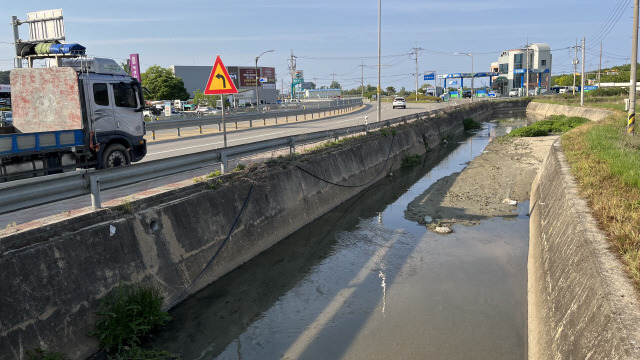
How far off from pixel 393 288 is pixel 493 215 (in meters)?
6.44

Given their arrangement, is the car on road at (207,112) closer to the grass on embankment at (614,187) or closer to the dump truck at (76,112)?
the dump truck at (76,112)

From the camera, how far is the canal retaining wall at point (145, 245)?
592 cm

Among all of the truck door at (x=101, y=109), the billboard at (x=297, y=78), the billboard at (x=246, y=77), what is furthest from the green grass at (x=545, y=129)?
the billboard at (x=297, y=78)

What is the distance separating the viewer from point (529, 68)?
375ft

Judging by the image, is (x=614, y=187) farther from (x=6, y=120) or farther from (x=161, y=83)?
(x=161, y=83)

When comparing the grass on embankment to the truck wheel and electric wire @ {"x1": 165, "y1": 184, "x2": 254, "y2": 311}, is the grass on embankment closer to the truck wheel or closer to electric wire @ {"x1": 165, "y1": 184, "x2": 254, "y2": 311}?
electric wire @ {"x1": 165, "y1": 184, "x2": 254, "y2": 311}

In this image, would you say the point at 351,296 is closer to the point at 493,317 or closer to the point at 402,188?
the point at 493,317

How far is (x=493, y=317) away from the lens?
28.1 feet

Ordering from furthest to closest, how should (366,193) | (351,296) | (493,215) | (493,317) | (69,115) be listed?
(366,193) → (493,215) → (69,115) → (351,296) → (493,317)

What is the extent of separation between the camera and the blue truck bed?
A: 9.78 m

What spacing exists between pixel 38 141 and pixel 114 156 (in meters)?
2.32

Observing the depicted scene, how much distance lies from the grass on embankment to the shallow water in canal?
2.20m

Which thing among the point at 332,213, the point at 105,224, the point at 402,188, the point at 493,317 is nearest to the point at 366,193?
the point at 402,188

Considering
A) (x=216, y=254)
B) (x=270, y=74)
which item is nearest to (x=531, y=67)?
(x=270, y=74)
